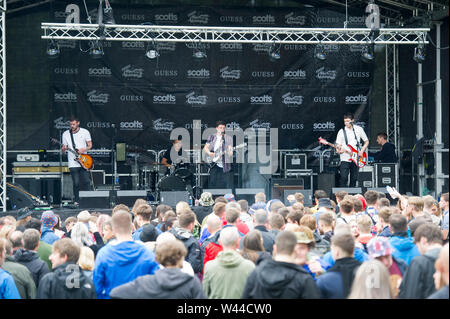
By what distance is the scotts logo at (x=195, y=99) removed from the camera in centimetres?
1611

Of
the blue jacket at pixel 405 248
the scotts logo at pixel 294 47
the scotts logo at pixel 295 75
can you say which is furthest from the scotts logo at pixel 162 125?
the blue jacket at pixel 405 248

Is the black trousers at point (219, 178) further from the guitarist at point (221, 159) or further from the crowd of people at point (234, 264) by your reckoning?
the crowd of people at point (234, 264)

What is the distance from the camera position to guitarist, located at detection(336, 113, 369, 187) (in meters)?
14.4

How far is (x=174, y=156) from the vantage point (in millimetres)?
15227

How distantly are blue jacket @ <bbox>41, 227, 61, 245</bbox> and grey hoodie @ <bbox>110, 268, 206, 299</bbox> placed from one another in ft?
9.15

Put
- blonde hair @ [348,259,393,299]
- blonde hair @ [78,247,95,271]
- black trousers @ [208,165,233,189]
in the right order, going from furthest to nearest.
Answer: black trousers @ [208,165,233,189] < blonde hair @ [78,247,95,271] < blonde hair @ [348,259,393,299]

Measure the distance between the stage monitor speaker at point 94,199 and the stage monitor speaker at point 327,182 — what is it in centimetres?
504

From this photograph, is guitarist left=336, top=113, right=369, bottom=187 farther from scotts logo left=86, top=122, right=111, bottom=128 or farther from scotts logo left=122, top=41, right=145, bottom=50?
scotts logo left=86, top=122, right=111, bottom=128

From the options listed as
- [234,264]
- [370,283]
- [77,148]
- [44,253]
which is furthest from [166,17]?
[370,283]

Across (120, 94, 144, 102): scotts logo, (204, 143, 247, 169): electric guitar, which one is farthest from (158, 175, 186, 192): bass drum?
(120, 94, 144, 102): scotts logo

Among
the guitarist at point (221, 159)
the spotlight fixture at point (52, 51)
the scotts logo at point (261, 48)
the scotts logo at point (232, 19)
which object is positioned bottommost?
the guitarist at point (221, 159)

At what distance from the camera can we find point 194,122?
634 inches

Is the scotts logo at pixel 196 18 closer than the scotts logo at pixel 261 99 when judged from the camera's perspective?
Yes

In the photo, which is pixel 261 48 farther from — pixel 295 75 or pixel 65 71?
pixel 65 71
